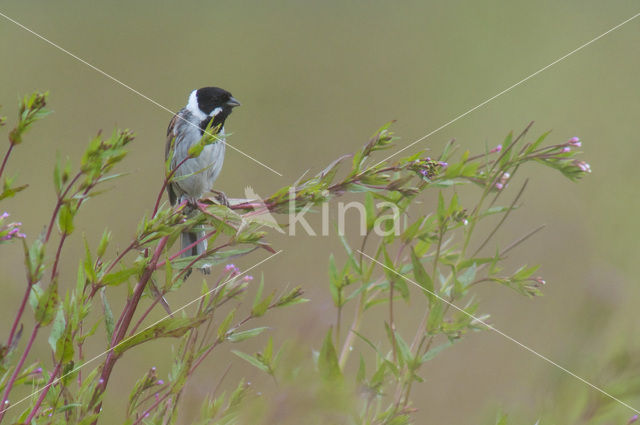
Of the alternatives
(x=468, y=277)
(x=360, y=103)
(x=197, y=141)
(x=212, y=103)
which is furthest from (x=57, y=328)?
(x=360, y=103)

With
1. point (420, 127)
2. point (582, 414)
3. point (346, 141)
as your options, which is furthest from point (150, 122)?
point (582, 414)

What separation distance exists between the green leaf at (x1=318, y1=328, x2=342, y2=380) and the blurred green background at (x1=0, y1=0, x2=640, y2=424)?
668mm

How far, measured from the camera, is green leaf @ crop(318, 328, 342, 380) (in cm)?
142

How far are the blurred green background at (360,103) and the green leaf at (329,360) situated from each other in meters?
0.67

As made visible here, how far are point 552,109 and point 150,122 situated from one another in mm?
2618

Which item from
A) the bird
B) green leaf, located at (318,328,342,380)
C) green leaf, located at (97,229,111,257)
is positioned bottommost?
the bird

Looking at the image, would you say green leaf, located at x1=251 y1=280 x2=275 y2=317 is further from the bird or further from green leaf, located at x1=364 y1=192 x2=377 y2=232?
the bird

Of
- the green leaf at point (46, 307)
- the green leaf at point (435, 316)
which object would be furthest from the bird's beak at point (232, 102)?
the green leaf at point (46, 307)

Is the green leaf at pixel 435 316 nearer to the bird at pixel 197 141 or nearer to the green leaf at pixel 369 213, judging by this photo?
the green leaf at pixel 369 213

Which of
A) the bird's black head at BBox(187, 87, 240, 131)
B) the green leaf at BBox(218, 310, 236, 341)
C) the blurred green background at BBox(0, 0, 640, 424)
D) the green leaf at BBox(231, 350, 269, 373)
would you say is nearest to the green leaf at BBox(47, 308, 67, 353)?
the green leaf at BBox(218, 310, 236, 341)

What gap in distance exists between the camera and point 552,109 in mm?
4770

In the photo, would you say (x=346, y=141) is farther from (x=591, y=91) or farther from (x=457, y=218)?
(x=457, y=218)

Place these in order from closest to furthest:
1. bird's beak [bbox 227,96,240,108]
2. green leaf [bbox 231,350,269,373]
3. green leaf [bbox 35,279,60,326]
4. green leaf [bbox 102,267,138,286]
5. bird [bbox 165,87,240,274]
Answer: green leaf [bbox 35,279,60,326], green leaf [bbox 102,267,138,286], green leaf [bbox 231,350,269,373], bird [bbox 165,87,240,274], bird's beak [bbox 227,96,240,108]

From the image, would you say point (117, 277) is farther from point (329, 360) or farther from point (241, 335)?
point (329, 360)
